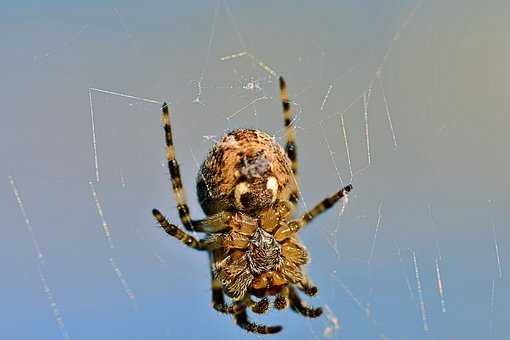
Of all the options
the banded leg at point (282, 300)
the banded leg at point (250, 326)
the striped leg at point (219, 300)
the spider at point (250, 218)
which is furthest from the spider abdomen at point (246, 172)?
the banded leg at point (250, 326)

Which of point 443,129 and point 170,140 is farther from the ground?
point 170,140

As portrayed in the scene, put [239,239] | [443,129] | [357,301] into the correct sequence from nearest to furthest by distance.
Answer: [443,129]
[239,239]
[357,301]

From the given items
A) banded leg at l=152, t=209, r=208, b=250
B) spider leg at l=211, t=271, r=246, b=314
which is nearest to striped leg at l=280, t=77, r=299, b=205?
banded leg at l=152, t=209, r=208, b=250

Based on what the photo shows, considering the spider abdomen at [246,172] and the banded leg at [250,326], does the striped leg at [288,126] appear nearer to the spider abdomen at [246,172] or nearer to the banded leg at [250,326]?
the spider abdomen at [246,172]

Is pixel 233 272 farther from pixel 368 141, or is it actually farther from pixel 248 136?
pixel 368 141

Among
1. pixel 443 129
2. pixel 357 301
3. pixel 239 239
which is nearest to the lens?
pixel 443 129

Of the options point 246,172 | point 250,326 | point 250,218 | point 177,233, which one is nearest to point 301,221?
point 250,218

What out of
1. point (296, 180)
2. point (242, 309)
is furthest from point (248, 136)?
point (242, 309)

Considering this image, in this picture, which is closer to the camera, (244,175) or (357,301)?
(244,175)
